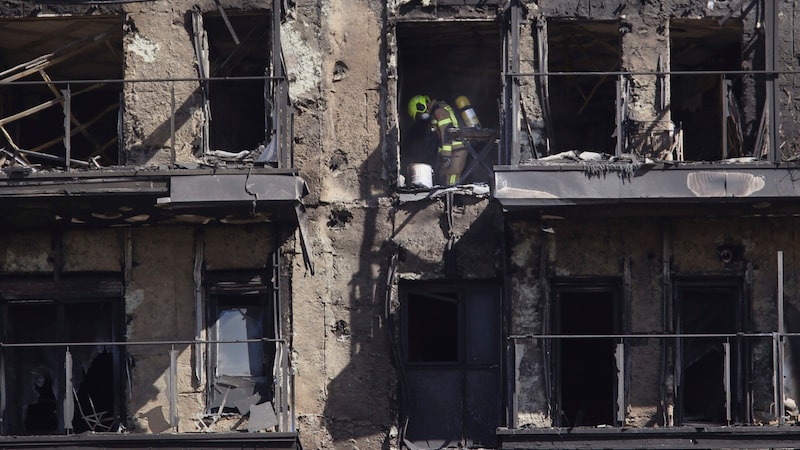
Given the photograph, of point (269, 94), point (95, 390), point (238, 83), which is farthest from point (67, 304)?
point (238, 83)

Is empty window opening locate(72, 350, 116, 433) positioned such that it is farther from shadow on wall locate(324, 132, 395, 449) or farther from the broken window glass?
shadow on wall locate(324, 132, 395, 449)

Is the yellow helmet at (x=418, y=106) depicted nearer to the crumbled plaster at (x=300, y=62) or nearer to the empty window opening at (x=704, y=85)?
the crumbled plaster at (x=300, y=62)

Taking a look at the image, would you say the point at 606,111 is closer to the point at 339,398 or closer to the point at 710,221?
the point at 710,221

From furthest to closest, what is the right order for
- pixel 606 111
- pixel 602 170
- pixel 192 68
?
pixel 606 111
pixel 192 68
pixel 602 170

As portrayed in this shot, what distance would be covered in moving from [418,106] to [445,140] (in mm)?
634

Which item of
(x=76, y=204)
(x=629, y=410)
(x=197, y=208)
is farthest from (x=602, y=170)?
(x=76, y=204)

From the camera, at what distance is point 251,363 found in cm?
2091

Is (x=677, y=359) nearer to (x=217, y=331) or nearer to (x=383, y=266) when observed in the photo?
(x=383, y=266)

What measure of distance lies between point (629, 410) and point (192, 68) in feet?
20.5

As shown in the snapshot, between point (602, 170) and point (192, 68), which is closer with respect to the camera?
point (602, 170)

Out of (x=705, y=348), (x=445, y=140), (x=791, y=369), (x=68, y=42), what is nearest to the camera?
(x=791, y=369)

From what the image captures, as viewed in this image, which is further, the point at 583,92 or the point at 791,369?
the point at 583,92

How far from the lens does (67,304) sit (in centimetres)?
2102

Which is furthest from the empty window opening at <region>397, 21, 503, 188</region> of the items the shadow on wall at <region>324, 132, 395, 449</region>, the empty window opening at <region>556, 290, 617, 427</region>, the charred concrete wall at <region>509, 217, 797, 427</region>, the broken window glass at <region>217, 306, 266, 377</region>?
the broken window glass at <region>217, 306, 266, 377</region>
